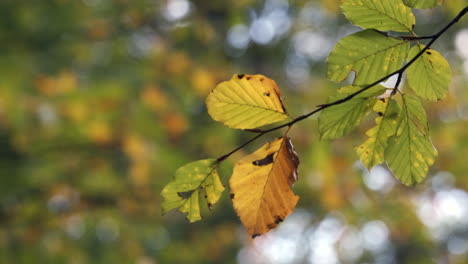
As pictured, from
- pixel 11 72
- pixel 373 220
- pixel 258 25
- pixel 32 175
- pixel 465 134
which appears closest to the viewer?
pixel 11 72

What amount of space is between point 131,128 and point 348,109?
4.98 ft

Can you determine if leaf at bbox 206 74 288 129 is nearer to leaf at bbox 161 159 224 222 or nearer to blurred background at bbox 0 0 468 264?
leaf at bbox 161 159 224 222

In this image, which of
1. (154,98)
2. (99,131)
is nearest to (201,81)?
(154,98)

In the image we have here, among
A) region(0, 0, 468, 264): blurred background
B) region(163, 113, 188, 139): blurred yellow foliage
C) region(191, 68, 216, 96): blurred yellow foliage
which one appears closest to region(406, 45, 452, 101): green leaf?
region(0, 0, 468, 264): blurred background

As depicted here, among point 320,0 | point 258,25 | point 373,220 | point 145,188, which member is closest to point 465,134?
point 373,220

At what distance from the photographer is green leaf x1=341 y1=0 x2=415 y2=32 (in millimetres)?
300

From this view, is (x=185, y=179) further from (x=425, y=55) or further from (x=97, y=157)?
(x=97, y=157)

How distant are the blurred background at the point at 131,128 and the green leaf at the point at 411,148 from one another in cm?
100

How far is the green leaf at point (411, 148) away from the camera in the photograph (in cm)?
32

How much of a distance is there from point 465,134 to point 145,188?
1683 mm

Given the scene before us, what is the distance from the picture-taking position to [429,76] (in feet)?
1.05

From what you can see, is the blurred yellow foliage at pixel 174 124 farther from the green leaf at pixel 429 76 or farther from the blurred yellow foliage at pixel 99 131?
the green leaf at pixel 429 76

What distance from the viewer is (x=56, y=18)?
6.12 feet

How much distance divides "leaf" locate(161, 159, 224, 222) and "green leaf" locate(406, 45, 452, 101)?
0.55 feet
